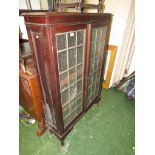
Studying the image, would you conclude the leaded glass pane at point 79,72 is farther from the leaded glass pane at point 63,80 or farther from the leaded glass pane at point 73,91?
the leaded glass pane at point 63,80

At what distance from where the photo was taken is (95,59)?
5.63 ft

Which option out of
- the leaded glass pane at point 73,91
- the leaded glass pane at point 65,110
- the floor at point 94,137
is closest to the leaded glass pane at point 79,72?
the leaded glass pane at point 73,91

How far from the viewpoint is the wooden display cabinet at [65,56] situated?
956mm

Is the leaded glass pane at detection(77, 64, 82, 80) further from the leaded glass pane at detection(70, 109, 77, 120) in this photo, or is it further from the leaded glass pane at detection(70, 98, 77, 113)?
the leaded glass pane at detection(70, 109, 77, 120)

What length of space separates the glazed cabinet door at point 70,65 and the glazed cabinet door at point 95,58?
0.63ft

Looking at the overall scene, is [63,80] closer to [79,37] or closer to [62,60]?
[62,60]

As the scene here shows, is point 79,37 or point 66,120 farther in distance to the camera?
point 66,120

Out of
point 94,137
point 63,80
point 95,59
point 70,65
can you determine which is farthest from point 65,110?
point 95,59

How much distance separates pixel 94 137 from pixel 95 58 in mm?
1175

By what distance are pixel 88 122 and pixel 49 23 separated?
165cm

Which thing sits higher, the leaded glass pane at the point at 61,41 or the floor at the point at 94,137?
the leaded glass pane at the point at 61,41

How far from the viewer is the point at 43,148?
1577mm

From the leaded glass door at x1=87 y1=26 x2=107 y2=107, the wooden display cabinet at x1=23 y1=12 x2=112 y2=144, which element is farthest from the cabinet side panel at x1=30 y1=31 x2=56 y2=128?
the leaded glass door at x1=87 y1=26 x2=107 y2=107

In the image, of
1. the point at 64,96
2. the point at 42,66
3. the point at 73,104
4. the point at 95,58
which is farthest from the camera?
the point at 95,58
